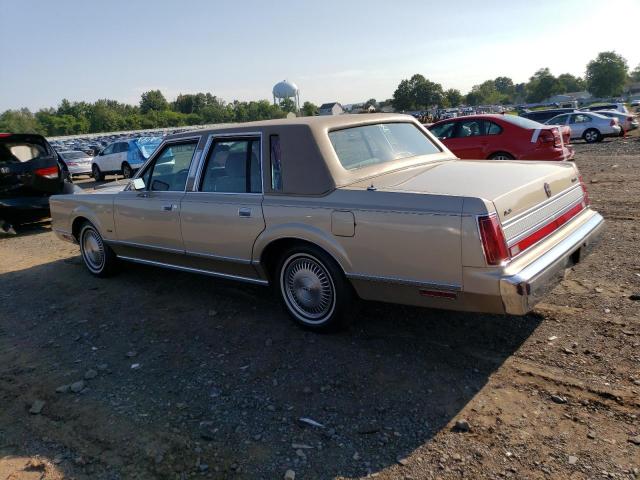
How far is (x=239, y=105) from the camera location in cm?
13512

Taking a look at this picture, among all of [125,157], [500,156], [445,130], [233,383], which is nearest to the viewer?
[233,383]

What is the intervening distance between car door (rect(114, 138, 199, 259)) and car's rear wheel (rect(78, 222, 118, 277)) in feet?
1.63

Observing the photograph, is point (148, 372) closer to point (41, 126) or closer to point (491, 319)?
point (491, 319)

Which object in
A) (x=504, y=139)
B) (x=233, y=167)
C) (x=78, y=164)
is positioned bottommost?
(x=504, y=139)

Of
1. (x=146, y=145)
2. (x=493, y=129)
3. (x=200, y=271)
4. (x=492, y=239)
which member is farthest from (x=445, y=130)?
(x=146, y=145)

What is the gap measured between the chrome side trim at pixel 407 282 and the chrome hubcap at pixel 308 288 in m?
0.35

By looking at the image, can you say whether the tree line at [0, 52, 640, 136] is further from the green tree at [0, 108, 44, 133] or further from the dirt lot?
the dirt lot

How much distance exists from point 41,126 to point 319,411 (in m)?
131

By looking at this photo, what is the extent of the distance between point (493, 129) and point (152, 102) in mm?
150936

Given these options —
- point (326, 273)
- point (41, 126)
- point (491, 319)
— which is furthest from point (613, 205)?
point (41, 126)

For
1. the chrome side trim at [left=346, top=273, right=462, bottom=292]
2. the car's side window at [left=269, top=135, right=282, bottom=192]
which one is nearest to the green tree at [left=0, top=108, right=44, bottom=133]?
the car's side window at [left=269, top=135, right=282, bottom=192]

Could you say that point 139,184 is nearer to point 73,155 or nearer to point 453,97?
point 73,155

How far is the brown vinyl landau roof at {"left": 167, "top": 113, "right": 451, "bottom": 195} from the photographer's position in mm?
3945

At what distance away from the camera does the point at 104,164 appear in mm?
20812
